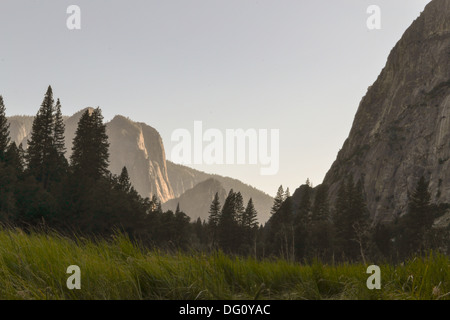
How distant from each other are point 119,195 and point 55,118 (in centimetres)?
2336

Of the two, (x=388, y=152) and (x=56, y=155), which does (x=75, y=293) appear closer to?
(x=56, y=155)

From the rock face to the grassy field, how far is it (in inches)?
4200

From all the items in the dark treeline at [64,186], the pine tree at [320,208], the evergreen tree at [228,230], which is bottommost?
the evergreen tree at [228,230]

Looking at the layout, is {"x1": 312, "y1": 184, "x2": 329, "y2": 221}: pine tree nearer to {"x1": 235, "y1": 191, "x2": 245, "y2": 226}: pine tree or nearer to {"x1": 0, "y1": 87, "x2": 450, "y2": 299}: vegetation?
{"x1": 0, "y1": 87, "x2": 450, "y2": 299}: vegetation

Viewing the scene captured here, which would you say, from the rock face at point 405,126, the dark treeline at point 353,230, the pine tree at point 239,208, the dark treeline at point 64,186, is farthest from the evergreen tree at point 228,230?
the rock face at point 405,126

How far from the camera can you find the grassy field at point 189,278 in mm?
4094

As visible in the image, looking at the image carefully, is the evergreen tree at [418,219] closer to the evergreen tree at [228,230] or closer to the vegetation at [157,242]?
the vegetation at [157,242]

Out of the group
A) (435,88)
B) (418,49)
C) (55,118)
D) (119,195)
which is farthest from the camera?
(418,49)

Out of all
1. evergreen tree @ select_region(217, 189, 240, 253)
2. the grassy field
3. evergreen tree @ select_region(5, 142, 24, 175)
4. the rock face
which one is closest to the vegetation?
the grassy field

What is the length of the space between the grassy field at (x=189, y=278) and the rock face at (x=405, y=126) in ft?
350

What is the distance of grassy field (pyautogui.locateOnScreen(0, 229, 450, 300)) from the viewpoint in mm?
4094

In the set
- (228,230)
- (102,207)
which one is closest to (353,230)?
(228,230)
